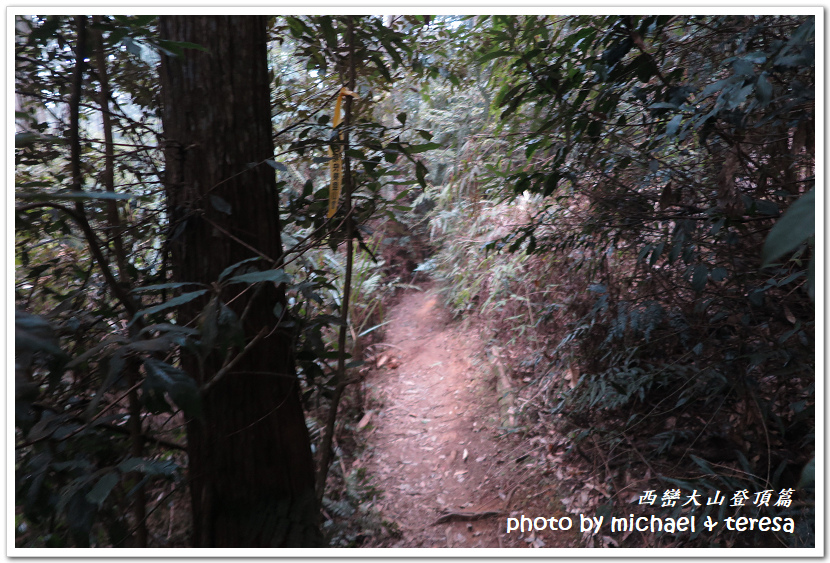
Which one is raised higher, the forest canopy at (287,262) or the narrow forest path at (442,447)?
the forest canopy at (287,262)

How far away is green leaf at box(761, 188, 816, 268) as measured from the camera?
19.6 inches

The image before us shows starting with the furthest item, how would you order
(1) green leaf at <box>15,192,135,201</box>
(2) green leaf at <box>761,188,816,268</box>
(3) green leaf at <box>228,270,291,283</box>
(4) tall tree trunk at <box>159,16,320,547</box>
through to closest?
(4) tall tree trunk at <box>159,16,320,547</box> < (3) green leaf at <box>228,270,291,283</box> < (1) green leaf at <box>15,192,135,201</box> < (2) green leaf at <box>761,188,816,268</box>

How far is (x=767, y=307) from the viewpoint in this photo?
4.95 ft

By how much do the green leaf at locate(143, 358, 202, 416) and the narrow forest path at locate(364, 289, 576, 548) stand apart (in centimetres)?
114

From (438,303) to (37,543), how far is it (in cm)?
466

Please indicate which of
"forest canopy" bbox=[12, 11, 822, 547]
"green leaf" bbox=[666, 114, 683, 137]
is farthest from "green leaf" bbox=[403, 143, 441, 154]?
"green leaf" bbox=[666, 114, 683, 137]

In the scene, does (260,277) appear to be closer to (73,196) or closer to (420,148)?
(73,196)

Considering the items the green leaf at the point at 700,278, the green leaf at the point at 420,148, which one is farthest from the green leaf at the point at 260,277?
the green leaf at the point at 700,278

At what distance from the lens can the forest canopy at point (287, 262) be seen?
35.2 inches

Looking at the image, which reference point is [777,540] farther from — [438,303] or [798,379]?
[438,303]

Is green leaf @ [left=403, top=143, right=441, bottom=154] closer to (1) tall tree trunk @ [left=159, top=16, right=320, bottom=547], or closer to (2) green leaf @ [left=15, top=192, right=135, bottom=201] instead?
(1) tall tree trunk @ [left=159, top=16, right=320, bottom=547]

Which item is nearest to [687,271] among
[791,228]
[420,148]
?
[420,148]

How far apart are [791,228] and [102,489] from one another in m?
1.04

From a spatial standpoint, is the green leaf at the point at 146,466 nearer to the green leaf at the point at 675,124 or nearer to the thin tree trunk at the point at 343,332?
the thin tree trunk at the point at 343,332
